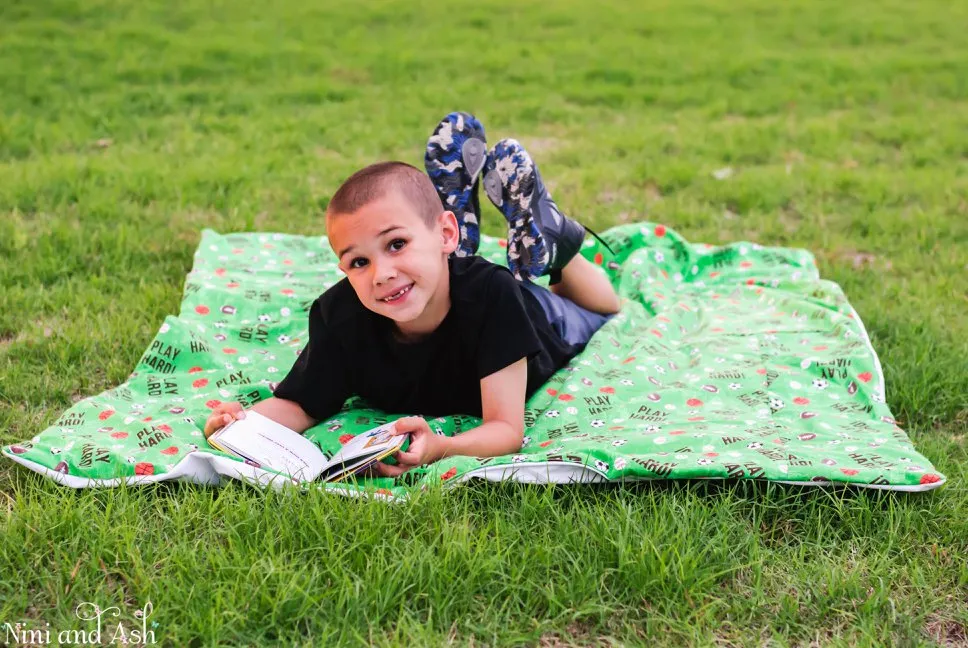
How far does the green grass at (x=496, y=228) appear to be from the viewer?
2354mm

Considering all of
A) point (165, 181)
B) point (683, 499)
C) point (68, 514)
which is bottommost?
point (683, 499)

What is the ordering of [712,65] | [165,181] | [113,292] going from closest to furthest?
[113,292]
[165,181]
[712,65]

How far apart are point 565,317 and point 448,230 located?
0.98 metres

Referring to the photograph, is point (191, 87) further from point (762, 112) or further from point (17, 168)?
point (762, 112)

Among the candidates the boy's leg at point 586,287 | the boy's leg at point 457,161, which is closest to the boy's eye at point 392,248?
the boy's leg at point 457,161

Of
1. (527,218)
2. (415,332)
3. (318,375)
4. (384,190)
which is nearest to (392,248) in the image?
(384,190)

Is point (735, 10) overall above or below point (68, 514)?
above

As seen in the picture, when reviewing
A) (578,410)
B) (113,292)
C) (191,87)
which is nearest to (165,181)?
(113,292)

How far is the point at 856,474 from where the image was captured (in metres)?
2.74

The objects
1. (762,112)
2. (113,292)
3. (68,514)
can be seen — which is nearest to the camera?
(68,514)

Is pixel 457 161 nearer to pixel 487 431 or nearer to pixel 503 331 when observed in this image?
pixel 503 331

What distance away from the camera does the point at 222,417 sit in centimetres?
298

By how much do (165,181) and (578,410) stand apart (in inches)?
143

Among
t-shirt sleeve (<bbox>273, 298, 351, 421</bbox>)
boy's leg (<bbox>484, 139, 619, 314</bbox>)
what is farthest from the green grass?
boy's leg (<bbox>484, 139, 619, 314</bbox>)
